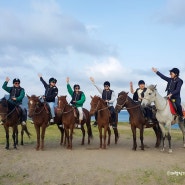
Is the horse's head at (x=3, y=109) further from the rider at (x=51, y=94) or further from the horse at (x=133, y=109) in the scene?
the horse at (x=133, y=109)

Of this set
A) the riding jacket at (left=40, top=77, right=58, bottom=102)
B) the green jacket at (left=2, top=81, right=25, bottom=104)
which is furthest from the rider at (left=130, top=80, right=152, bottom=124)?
the green jacket at (left=2, top=81, right=25, bottom=104)

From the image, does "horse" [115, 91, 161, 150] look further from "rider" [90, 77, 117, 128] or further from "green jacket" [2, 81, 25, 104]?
"green jacket" [2, 81, 25, 104]

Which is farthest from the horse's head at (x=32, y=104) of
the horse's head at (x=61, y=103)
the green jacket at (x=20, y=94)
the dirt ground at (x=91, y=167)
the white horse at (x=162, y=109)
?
the white horse at (x=162, y=109)

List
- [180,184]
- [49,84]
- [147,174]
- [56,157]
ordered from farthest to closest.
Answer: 1. [49,84]
2. [56,157]
3. [147,174]
4. [180,184]

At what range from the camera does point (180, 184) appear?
10.1 meters

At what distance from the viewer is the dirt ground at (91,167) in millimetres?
10391

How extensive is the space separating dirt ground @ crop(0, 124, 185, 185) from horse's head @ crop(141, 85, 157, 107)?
238cm

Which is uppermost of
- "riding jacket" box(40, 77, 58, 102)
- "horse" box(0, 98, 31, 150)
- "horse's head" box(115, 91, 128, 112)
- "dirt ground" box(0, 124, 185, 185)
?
"riding jacket" box(40, 77, 58, 102)

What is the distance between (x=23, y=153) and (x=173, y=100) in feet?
25.2

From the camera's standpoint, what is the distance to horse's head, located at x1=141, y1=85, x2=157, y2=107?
14.0 metres

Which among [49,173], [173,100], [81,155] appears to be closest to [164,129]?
[173,100]

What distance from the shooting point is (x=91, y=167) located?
11656 millimetres

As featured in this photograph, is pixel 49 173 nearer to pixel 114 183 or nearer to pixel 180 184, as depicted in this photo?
pixel 114 183

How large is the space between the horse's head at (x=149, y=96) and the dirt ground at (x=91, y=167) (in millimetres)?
2380
